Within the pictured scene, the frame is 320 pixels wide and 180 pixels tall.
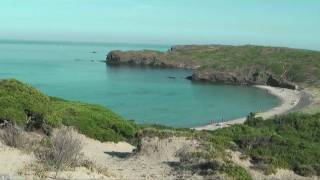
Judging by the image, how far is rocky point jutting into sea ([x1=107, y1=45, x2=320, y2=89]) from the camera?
125750 millimetres

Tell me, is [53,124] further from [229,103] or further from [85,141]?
[229,103]

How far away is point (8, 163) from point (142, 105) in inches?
2484

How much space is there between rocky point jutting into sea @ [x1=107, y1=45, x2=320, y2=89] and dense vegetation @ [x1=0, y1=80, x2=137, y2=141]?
88829mm

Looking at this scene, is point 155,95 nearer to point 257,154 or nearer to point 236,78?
point 236,78

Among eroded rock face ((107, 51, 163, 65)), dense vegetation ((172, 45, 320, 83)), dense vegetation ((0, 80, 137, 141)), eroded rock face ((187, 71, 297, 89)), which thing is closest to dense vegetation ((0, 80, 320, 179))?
dense vegetation ((0, 80, 137, 141))

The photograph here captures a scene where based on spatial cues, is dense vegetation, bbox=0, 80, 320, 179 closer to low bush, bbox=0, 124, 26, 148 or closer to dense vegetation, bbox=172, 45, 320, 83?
low bush, bbox=0, 124, 26, 148

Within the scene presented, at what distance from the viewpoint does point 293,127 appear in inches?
1224

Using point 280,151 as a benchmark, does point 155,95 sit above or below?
below

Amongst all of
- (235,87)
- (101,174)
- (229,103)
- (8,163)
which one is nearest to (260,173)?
(101,174)

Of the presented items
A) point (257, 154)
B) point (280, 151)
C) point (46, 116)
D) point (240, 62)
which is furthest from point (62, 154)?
point (240, 62)

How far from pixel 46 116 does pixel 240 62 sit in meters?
127

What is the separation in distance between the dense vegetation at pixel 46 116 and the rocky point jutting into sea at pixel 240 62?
88.8 meters

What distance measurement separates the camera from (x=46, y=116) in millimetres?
25984

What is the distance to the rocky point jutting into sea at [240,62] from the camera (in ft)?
413
